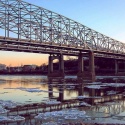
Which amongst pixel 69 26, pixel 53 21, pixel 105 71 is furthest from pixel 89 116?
pixel 105 71

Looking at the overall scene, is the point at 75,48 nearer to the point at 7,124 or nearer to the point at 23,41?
the point at 23,41

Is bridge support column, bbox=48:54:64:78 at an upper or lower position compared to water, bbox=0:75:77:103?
upper

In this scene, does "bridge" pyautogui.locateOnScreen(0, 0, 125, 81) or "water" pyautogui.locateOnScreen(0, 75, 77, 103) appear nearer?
"water" pyautogui.locateOnScreen(0, 75, 77, 103)

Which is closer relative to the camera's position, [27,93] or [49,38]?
[27,93]

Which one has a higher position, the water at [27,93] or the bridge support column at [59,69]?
the bridge support column at [59,69]

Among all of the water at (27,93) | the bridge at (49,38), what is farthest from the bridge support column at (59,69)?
the water at (27,93)

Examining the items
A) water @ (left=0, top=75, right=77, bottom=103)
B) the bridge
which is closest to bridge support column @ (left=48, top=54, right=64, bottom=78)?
the bridge

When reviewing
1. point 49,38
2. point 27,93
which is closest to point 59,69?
point 49,38

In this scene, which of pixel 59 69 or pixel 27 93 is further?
pixel 59 69

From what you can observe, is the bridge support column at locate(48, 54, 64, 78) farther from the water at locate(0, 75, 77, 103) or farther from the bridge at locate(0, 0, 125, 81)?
the water at locate(0, 75, 77, 103)

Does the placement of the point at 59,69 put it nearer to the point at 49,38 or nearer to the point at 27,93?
the point at 49,38

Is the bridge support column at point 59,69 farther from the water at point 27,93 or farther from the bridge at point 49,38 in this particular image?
the water at point 27,93

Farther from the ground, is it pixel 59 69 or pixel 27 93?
pixel 59 69

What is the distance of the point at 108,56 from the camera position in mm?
107188
